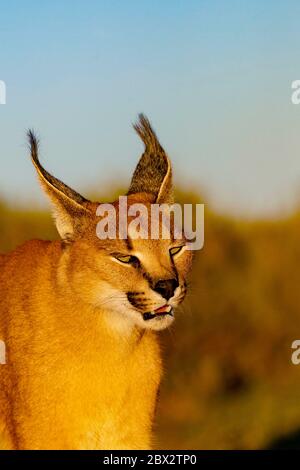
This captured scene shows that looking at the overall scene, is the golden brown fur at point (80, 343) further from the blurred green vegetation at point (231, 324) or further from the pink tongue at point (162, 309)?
the blurred green vegetation at point (231, 324)

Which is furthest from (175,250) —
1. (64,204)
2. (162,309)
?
(64,204)

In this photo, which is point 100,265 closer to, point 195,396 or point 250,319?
point 195,396

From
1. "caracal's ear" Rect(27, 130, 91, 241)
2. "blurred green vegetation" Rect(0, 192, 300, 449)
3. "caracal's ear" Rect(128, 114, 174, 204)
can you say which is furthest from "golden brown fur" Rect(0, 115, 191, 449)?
"blurred green vegetation" Rect(0, 192, 300, 449)

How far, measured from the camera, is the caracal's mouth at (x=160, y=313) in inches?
314

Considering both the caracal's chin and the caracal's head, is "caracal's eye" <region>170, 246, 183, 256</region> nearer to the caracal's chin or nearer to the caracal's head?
the caracal's head

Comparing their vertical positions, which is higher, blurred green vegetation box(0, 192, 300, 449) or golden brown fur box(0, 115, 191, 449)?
golden brown fur box(0, 115, 191, 449)

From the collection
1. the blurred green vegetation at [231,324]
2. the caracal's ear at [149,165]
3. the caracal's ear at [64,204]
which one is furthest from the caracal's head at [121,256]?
the blurred green vegetation at [231,324]

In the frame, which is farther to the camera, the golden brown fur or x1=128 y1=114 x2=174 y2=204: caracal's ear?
x1=128 y1=114 x2=174 y2=204: caracal's ear

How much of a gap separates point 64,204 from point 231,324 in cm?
1436

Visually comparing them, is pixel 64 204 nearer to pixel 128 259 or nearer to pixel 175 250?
pixel 128 259

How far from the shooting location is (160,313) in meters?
8.01

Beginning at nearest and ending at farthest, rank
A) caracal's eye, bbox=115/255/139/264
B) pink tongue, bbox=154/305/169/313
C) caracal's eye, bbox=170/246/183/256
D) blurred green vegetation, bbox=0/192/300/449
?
pink tongue, bbox=154/305/169/313 → caracal's eye, bbox=115/255/139/264 → caracal's eye, bbox=170/246/183/256 → blurred green vegetation, bbox=0/192/300/449

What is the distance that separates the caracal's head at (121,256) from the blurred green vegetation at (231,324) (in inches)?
290

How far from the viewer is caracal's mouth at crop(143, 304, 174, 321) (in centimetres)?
797
